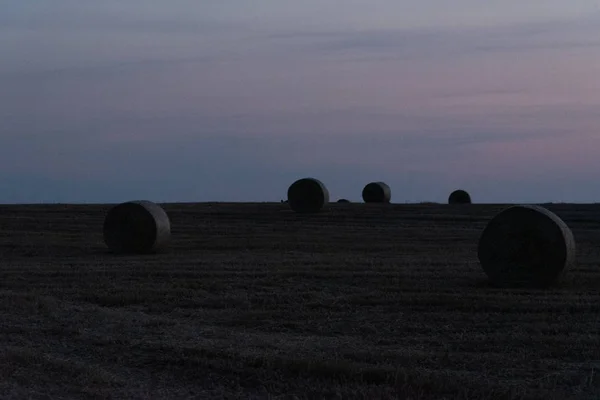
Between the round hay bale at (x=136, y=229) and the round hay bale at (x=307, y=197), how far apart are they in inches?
595

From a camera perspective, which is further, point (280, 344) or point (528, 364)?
point (280, 344)

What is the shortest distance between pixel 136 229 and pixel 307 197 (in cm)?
1584

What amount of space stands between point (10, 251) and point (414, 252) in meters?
9.45

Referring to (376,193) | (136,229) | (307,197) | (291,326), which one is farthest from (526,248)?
(376,193)

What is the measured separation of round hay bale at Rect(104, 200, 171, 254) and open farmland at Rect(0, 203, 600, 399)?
0.55m

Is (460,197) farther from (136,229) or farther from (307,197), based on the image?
(136,229)

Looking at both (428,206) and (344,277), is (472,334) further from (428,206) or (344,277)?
(428,206)

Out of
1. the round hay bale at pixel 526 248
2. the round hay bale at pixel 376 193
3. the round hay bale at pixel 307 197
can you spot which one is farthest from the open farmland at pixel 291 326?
the round hay bale at pixel 376 193

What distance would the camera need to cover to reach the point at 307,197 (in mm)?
38531

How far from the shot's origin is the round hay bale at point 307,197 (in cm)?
3847

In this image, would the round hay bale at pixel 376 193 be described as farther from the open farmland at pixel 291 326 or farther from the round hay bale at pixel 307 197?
the open farmland at pixel 291 326

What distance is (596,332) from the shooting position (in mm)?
11164

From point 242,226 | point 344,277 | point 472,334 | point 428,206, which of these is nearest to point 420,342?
point 472,334

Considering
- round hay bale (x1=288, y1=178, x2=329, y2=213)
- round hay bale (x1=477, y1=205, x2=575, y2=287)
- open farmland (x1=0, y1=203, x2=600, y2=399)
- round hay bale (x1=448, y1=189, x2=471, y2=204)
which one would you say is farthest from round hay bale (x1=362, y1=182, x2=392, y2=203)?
round hay bale (x1=477, y1=205, x2=575, y2=287)
